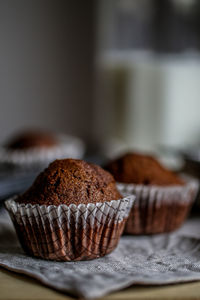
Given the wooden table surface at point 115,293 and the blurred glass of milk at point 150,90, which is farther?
the blurred glass of milk at point 150,90

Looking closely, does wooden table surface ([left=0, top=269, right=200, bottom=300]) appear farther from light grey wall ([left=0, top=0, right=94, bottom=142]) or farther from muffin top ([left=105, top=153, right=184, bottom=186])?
light grey wall ([left=0, top=0, right=94, bottom=142])

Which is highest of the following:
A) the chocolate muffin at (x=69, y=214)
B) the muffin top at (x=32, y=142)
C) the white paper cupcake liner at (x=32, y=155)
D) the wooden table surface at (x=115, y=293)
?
the chocolate muffin at (x=69, y=214)

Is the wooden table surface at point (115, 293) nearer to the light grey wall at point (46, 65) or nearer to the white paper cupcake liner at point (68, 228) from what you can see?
the white paper cupcake liner at point (68, 228)

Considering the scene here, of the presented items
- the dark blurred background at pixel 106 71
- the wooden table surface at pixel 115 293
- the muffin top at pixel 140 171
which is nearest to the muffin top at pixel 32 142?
the dark blurred background at pixel 106 71

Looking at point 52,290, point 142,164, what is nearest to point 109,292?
point 52,290

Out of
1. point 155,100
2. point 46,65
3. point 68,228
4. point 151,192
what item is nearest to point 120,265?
point 68,228

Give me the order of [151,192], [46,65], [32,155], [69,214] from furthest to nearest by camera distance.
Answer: [46,65], [32,155], [151,192], [69,214]

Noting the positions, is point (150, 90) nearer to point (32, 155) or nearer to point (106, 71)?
point (106, 71)
